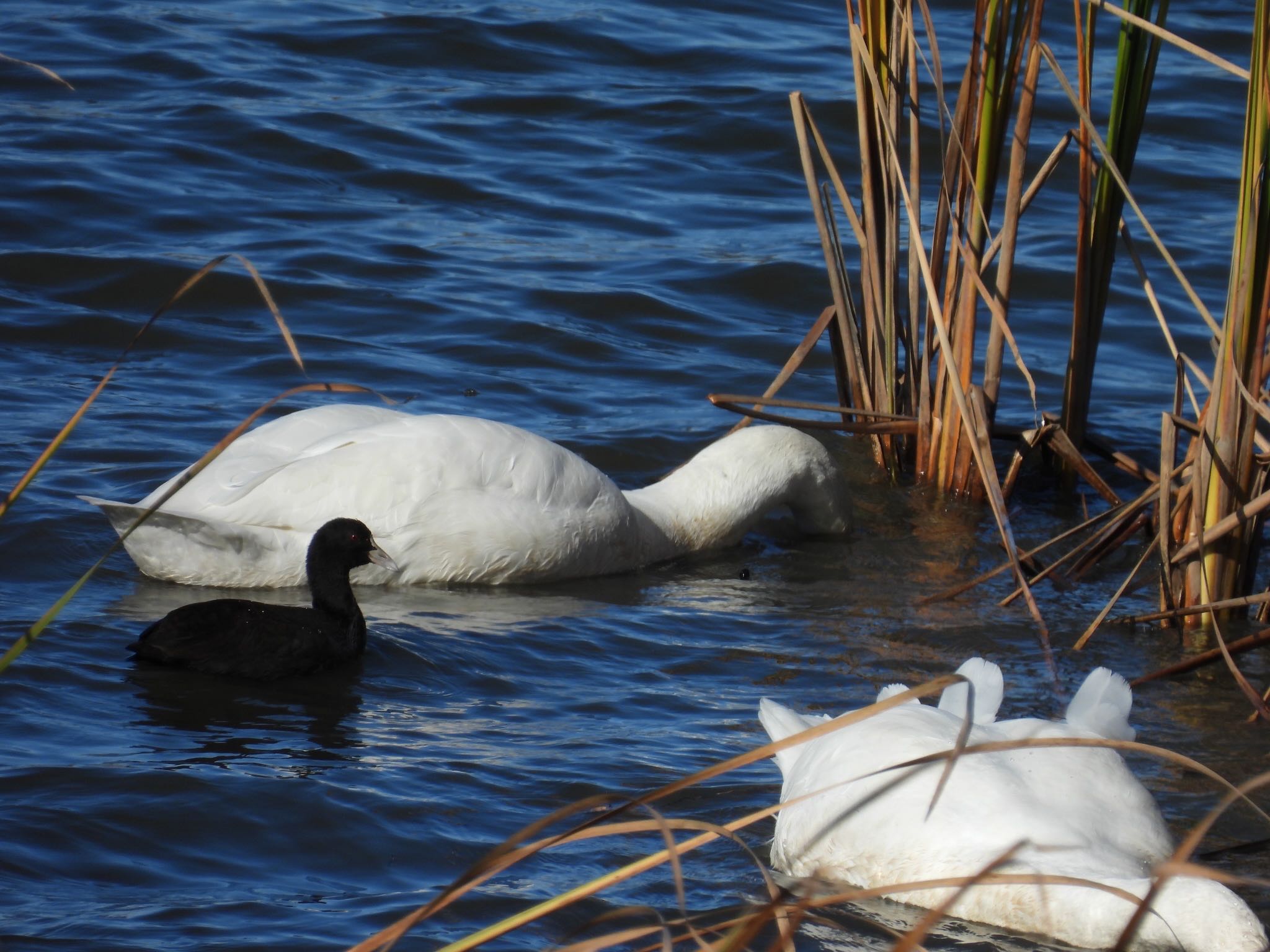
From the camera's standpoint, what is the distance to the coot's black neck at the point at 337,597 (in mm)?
5254

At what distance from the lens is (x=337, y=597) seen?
5348 mm

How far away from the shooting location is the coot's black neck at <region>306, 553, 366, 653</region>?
17.2 feet

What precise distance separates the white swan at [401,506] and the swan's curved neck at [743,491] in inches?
9.5

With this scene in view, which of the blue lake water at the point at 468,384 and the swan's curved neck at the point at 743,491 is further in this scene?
the swan's curved neck at the point at 743,491

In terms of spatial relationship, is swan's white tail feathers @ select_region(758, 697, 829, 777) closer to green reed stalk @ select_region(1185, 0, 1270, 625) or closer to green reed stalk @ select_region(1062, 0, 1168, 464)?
green reed stalk @ select_region(1185, 0, 1270, 625)

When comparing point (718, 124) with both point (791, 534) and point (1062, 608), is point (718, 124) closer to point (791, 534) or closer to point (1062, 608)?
point (791, 534)

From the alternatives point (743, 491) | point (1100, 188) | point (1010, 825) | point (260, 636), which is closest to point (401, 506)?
point (260, 636)

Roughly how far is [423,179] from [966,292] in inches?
196

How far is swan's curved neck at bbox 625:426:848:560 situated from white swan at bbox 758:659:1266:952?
2600 mm

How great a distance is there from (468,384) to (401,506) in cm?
214

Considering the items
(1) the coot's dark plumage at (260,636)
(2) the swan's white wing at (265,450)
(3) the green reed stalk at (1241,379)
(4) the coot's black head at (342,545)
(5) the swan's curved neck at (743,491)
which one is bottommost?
(5) the swan's curved neck at (743,491)

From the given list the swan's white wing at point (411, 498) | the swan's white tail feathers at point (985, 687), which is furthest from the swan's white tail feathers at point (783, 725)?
the swan's white wing at point (411, 498)

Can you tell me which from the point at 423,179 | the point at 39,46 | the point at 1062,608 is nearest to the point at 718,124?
the point at 423,179

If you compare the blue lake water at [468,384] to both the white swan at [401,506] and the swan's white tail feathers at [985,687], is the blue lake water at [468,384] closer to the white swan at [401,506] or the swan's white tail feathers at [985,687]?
the white swan at [401,506]
